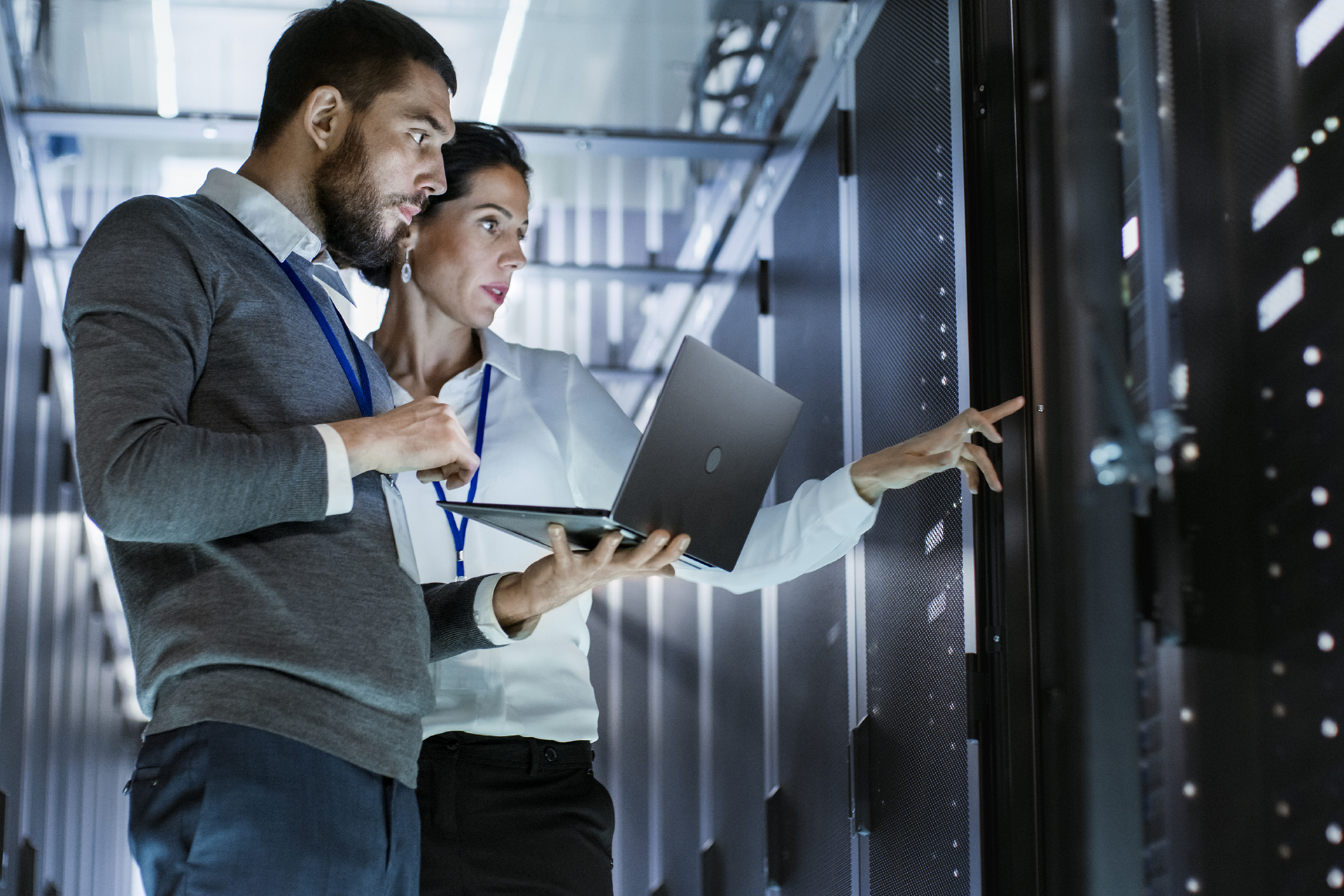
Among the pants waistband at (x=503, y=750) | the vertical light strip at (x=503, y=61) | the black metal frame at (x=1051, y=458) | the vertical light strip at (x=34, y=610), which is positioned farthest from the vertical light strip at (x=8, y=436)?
the black metal frame at (x=1051, y=458)

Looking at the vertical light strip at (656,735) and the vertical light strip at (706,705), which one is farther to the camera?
the vertical light strip at (656,735)

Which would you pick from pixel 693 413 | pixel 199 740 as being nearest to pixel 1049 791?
pixel 693 413

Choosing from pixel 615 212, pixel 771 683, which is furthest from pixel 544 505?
pixel 615 212

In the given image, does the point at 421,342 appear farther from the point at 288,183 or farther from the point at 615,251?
the point at 615,251

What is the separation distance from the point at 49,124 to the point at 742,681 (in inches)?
99.2

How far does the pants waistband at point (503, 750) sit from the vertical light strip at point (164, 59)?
2.25 m

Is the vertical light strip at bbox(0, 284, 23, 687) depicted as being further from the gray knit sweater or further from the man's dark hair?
the gray knit sweater

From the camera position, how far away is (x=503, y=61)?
3615 mm

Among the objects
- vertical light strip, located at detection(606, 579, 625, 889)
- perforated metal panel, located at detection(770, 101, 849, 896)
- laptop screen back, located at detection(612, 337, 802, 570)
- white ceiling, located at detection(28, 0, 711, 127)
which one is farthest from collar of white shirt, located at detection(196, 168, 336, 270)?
vertical light strip, located at detection(606, 579, 625, 889)

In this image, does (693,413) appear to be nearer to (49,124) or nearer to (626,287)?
(49,124)

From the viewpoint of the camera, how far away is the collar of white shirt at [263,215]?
1578mm

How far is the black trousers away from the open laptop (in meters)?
0.39

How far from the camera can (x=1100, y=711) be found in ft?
6.13

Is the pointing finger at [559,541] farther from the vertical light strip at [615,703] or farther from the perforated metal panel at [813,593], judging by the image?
the vertical light strip at [615,703]
